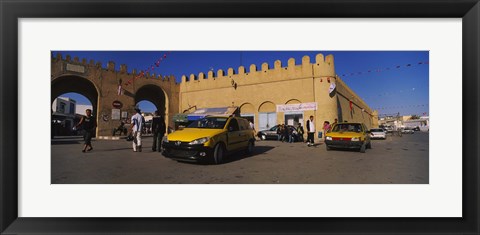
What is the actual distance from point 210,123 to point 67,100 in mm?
3538

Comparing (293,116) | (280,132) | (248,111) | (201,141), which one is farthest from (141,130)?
(293,116)

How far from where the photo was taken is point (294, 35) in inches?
130

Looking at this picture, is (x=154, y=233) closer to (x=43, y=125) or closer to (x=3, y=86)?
(x=43, y=125)

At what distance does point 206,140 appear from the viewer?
4.96 meters

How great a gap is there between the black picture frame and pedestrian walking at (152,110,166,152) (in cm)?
435

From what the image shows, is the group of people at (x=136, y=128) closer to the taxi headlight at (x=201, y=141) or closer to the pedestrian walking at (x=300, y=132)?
the taxi headlight at (x=201, y=141)

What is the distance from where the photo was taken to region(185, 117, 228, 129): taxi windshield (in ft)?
19.2

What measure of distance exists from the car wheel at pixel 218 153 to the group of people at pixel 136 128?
9.05ft

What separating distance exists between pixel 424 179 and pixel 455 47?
1986 mm

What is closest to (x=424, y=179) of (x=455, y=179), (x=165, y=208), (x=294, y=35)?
(x=455, y=179)

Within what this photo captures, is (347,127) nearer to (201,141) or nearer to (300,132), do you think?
(300,132)

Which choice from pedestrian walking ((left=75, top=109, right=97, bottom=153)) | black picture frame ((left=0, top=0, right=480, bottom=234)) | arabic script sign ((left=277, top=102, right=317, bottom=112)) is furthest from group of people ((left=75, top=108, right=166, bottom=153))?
arabic script sign ((left=277, top=102, right=317, bottom=112))

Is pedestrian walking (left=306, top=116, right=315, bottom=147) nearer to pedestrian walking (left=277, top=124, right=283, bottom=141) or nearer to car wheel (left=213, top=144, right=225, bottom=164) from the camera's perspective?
pedestrian walking (left=277, top=124, right=283, bottom=141)

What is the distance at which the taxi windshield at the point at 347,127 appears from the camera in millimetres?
8028
